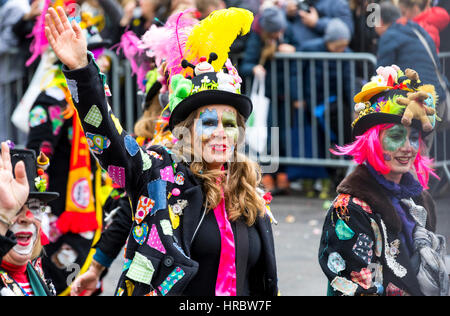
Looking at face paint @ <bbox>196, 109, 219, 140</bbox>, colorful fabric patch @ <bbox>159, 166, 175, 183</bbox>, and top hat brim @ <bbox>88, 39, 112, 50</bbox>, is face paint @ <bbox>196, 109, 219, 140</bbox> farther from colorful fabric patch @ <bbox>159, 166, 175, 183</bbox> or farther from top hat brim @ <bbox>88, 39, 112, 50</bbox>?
top hat brim @ <bbox>88, 39, 112, 50</bbox>

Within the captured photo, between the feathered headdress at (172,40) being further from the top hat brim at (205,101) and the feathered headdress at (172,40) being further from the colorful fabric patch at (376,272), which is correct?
the colorful fabric patch at (376,272)

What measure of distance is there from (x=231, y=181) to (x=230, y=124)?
0.88 feet

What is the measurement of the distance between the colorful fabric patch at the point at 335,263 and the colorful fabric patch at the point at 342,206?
0.17 m

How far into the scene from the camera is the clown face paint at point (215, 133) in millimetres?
3723

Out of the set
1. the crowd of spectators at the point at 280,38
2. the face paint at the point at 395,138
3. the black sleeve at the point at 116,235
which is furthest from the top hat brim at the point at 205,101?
the crowd of spectators at the point at 280,38

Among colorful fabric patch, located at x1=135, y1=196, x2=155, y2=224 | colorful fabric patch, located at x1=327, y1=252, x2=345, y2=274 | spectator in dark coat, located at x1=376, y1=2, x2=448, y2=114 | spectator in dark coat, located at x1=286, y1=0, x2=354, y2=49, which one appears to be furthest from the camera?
spectator in dark coat, located at x1=286, y1=0, x2=354, y2=49

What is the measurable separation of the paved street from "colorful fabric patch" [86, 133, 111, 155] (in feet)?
10.3

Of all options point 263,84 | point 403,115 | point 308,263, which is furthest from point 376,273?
point 263,84

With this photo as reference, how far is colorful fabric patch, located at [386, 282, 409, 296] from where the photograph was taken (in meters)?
3.57

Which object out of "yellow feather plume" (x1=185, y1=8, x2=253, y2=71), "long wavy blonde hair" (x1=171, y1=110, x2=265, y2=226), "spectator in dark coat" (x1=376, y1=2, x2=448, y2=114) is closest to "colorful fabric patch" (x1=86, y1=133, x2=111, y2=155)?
"long wavy blonde hair" (x1=171, y1=110, x2=265, y2=226)

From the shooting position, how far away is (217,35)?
3.97 m

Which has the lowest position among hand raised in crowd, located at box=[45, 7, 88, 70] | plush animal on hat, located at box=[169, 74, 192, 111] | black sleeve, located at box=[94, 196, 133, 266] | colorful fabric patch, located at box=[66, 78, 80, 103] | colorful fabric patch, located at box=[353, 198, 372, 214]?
black sleeve, located at box=[94, 196, 133, 266]
